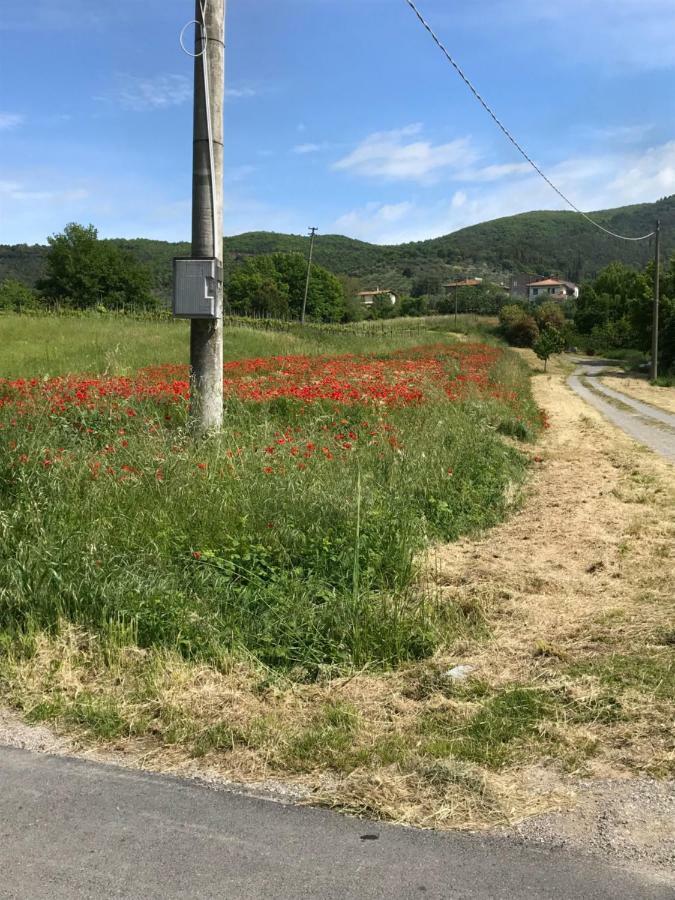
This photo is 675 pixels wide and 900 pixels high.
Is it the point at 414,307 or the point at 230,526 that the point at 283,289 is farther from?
the point at 230,526

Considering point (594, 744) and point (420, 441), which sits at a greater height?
point (420, 441)

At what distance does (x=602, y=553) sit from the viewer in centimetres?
542

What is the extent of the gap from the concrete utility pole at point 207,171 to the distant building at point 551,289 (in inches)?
5919

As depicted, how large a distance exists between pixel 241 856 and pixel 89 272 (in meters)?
88.5

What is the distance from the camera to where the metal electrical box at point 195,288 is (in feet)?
21.3

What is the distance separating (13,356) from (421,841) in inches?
806

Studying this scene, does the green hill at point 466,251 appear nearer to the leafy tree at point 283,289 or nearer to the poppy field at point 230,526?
the leafy tree at point 283,289

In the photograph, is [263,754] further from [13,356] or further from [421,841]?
[13,356]

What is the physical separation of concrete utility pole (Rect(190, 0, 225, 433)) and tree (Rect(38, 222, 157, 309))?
78.6 meters

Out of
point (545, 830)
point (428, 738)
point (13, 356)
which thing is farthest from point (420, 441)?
point (13, 356)

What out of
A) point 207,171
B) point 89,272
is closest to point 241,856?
point 207,171

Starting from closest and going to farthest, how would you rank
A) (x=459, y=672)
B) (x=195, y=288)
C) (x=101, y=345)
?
(x=459, y=672)
(x=195, y=288)
(x=101, y=345)

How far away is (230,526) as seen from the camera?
480cm

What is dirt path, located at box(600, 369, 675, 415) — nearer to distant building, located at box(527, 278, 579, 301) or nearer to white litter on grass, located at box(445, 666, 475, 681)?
white litter on grass, located at box(445, 666, 475, 681)
